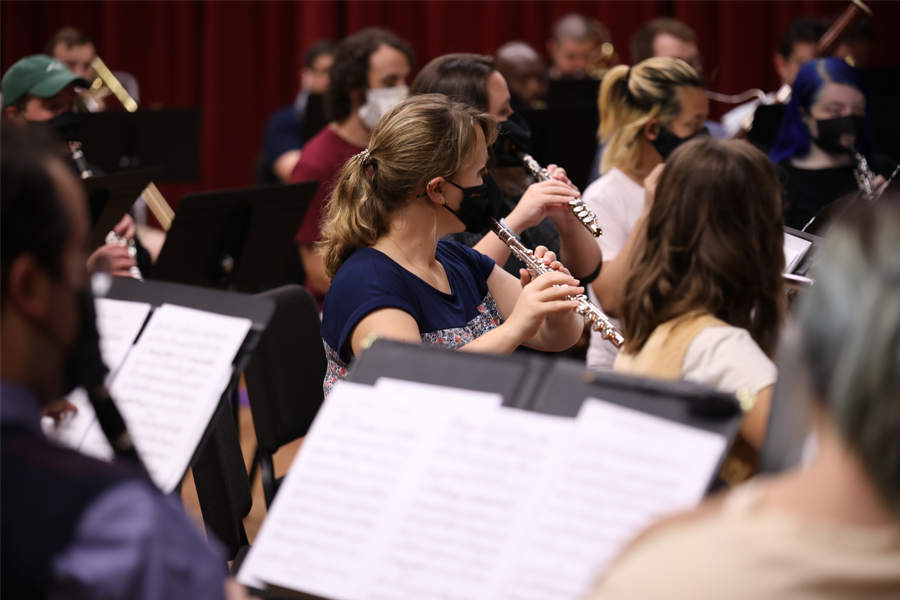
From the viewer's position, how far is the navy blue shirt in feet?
5.89

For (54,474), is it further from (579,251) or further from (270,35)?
(270,35)

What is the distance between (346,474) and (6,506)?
0.43 metres

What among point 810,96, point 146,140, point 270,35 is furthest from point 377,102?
point 270,35

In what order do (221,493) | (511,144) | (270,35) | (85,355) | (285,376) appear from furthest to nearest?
(270,35)
(511,144)
(285,376)
(221,493)
(85,355)

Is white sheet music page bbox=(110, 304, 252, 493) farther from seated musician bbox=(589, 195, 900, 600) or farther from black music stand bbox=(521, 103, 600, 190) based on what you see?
black music stand bbox=(521, 103, 600, 190)

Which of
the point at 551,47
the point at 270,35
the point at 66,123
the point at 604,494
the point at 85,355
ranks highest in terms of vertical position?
the point at 85,355

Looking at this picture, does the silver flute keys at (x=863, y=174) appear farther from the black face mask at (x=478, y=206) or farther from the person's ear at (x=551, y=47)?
the person's ear at (x=551, y=47)

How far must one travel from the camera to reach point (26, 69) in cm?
289

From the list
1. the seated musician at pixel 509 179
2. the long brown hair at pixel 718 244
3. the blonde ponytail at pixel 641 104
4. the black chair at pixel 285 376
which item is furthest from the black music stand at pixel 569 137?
the long brown hair at pixel 718 244

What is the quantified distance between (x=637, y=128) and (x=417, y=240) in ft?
3.48

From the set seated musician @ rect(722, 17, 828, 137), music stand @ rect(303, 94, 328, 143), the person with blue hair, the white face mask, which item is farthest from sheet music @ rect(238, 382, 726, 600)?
seated musician @ rect(722, 17, 828, 137)

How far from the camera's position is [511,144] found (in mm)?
2541

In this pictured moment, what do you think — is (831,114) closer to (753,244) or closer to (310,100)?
(753,244)

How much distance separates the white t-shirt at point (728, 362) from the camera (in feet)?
4.40
